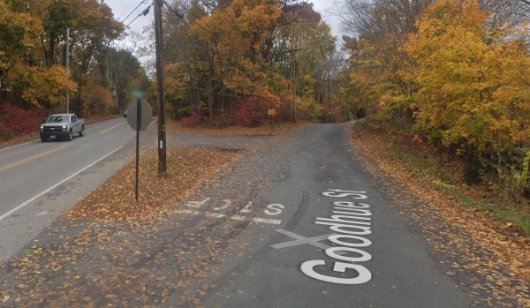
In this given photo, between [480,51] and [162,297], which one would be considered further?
[480,51]

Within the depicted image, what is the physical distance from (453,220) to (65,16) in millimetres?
35891

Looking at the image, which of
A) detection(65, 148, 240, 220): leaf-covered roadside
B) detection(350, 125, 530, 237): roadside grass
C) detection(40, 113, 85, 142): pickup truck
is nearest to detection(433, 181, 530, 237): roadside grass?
detection(350, 125, 530, 237): roadside grass

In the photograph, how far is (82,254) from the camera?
6074mm

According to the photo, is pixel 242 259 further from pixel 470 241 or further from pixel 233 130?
pixel 233 130

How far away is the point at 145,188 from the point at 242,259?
237 inches

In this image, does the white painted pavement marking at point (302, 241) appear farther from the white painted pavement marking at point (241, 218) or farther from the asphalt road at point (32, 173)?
the asphalt road at point (32, 173)

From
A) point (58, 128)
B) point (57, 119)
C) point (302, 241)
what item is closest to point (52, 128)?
point (58, 128)

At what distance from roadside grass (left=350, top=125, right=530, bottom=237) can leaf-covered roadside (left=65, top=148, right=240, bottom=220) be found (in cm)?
790

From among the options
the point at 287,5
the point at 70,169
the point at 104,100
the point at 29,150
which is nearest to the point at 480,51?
the point at 70,169

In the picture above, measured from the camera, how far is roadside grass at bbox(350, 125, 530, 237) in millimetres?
8680

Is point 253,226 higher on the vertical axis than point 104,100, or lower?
A: lower

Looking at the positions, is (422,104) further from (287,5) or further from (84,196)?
(287,5)

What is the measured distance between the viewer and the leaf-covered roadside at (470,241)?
5078 mm

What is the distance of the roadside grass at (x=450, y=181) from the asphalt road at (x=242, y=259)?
232 centimetres
